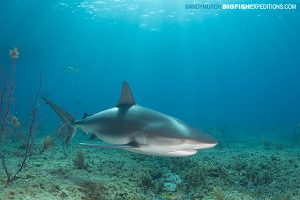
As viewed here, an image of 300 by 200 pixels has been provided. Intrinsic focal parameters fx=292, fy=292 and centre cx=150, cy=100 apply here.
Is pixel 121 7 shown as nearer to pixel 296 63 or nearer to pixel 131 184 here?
pixel 131 184

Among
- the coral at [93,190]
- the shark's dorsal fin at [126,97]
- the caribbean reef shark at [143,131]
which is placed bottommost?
the coral at [93,190]

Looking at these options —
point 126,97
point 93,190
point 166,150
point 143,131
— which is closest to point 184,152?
point 166,150

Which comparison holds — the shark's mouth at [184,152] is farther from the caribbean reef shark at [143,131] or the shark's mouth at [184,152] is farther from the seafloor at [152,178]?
the seafloor at [152,178]

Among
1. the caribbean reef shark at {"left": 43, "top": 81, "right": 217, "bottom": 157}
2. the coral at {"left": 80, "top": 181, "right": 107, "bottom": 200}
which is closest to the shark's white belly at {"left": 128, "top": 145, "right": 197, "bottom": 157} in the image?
the caribbean reef shark at {"left": 43, "top": 81, "right": 217, "bottom": 157}

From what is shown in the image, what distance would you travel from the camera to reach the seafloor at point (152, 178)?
20.6 ft

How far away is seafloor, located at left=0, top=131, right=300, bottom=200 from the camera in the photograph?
6.28m

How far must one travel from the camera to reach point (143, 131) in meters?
5.11

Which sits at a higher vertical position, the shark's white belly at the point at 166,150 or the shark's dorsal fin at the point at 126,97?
the shark's dorsal fin at the point at 126,97

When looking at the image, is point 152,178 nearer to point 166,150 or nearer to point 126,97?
point 126,97

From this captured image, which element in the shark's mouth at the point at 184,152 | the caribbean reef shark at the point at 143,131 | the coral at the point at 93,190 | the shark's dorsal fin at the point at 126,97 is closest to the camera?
the caribbean reef shark at the point at 143,131

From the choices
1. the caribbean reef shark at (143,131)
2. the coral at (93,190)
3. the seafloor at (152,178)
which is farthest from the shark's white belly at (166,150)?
the seafloor at (152,178)

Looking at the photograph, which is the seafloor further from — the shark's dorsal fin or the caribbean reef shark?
the shark's dorsal fin

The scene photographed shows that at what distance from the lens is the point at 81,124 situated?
6.90 metres

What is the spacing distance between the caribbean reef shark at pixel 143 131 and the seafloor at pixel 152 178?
4.50 feet
